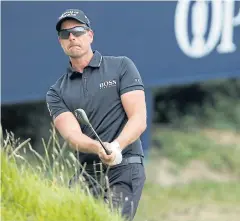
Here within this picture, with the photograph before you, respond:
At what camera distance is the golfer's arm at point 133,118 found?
616 cm

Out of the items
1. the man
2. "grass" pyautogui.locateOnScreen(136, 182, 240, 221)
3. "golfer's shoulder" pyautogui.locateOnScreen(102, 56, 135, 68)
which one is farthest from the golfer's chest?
"grass" pyautogui.locateOnScreen(136, 182, 240, 221)

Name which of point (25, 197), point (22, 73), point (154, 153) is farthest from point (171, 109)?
point (25, 197)

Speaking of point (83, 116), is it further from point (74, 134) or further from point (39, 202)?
point (39, 202)

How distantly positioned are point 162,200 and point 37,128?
1962 millimetres

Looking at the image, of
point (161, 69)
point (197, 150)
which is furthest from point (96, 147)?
point (197, 150)

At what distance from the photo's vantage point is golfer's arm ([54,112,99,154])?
6133 millimetres

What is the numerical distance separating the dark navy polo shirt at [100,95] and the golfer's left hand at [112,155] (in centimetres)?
29

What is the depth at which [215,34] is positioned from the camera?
1247cm

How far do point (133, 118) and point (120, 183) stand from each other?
0.40 meters

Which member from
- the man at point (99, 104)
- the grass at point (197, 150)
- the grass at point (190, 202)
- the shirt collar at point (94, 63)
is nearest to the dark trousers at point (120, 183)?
the man at point (99, 104)

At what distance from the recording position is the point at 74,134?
6277mm

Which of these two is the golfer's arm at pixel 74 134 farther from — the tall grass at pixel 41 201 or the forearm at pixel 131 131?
the tall grass at pixel 41 201

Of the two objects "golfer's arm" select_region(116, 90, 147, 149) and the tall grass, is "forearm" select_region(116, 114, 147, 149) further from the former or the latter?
the tall grass

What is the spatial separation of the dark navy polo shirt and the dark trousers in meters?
0.09
